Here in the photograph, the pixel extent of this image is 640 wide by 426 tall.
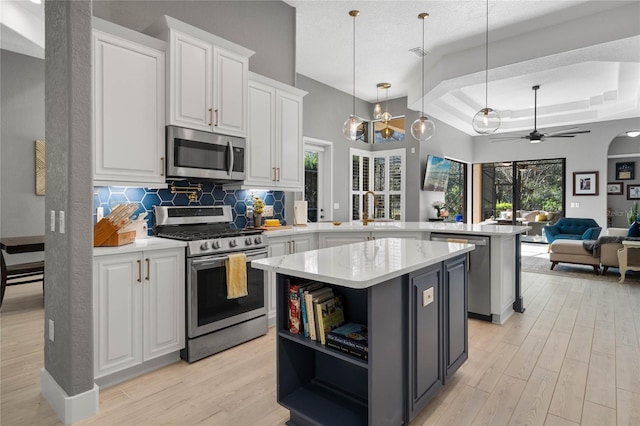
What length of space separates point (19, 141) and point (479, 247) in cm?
624

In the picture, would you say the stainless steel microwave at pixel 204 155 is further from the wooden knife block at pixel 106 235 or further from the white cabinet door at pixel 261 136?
the wooden knife block at pixel 106 235

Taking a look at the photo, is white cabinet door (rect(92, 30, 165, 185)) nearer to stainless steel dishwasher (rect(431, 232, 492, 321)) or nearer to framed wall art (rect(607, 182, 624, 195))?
stainless steel dishwasher (rect(431, 232, 492, 321))

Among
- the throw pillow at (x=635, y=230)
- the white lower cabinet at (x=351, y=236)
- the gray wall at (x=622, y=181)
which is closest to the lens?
the white lower cabinet at (x=351, y=236)

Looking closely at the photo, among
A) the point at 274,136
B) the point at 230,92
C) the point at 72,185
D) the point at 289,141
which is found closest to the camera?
the point at 72,185

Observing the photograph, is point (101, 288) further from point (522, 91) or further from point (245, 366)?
point (522, 91)

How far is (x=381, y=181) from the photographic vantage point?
7.81m

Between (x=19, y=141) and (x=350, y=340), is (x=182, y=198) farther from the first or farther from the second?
(x=19, y=141)

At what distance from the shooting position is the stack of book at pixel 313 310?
1812 millimetres

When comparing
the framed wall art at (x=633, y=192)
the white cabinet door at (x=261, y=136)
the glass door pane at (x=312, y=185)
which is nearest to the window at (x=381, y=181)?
the glass door pane at (x=312, y=185)

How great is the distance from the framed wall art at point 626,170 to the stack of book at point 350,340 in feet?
37.4

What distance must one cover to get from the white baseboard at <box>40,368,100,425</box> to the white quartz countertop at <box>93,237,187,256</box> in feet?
2.65

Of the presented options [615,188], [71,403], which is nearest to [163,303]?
[71,403]

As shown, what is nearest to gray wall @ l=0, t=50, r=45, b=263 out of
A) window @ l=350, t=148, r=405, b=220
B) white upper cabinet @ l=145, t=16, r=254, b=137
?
white upper cabinet @ l=145, t=16, r=254, b=137

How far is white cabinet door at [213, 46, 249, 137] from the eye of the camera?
3.18 metres
